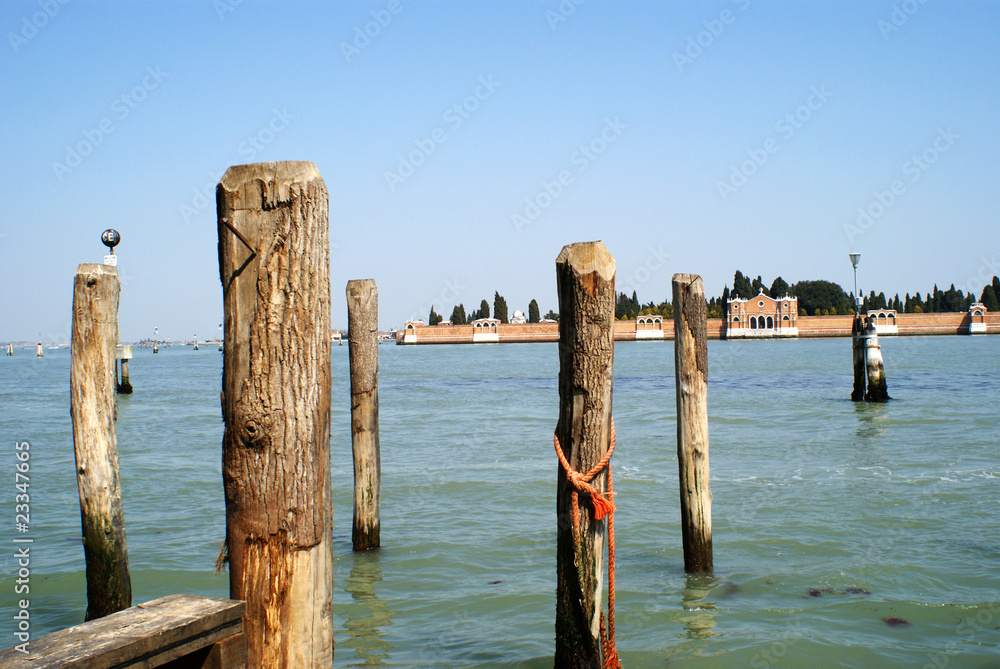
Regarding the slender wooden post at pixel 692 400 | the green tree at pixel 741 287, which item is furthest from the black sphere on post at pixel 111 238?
the green tree at pixel 741 287

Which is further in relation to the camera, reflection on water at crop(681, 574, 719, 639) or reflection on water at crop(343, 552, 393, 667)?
reflection on water at crop(681, 574, 719, 639)

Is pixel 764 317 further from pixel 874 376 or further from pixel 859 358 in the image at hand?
pixel 874 376

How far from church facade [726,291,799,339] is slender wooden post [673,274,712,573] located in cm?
8212

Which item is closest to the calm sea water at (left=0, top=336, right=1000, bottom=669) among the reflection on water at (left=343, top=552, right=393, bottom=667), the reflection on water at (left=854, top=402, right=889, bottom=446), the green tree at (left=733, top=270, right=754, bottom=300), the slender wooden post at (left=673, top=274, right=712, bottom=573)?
the reflection on water at (left=343, top=552, right=393, bottom=667)

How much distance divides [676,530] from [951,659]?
2.80 m

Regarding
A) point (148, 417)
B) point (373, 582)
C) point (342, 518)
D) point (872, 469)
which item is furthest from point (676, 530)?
point (148, 417)

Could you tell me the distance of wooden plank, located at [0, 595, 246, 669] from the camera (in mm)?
1930

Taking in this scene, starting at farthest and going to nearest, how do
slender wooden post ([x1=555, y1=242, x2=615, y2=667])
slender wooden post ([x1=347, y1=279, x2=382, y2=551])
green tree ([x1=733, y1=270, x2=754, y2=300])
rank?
green tree ([x1=733, y1=270, x2=754, y2=300]), slender wooden post ([x1=347, y1=279, x2=382, y2=551]), slender wooden post ([x1=555, y1=242, x2=615, y2=667])

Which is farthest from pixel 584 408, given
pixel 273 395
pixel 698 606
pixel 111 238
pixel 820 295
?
pixel 820 295

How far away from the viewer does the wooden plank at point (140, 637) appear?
6.33 ft

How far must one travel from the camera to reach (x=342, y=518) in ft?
24.6

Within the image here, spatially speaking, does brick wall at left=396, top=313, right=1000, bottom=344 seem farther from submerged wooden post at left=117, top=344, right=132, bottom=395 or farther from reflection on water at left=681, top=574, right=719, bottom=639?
reflection on water at left=681, top=574, right=719, bottom=639

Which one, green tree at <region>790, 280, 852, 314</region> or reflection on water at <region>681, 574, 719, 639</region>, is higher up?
green tree at <region>790, 280, 852, 314</region>

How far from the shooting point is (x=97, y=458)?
4480 mm
